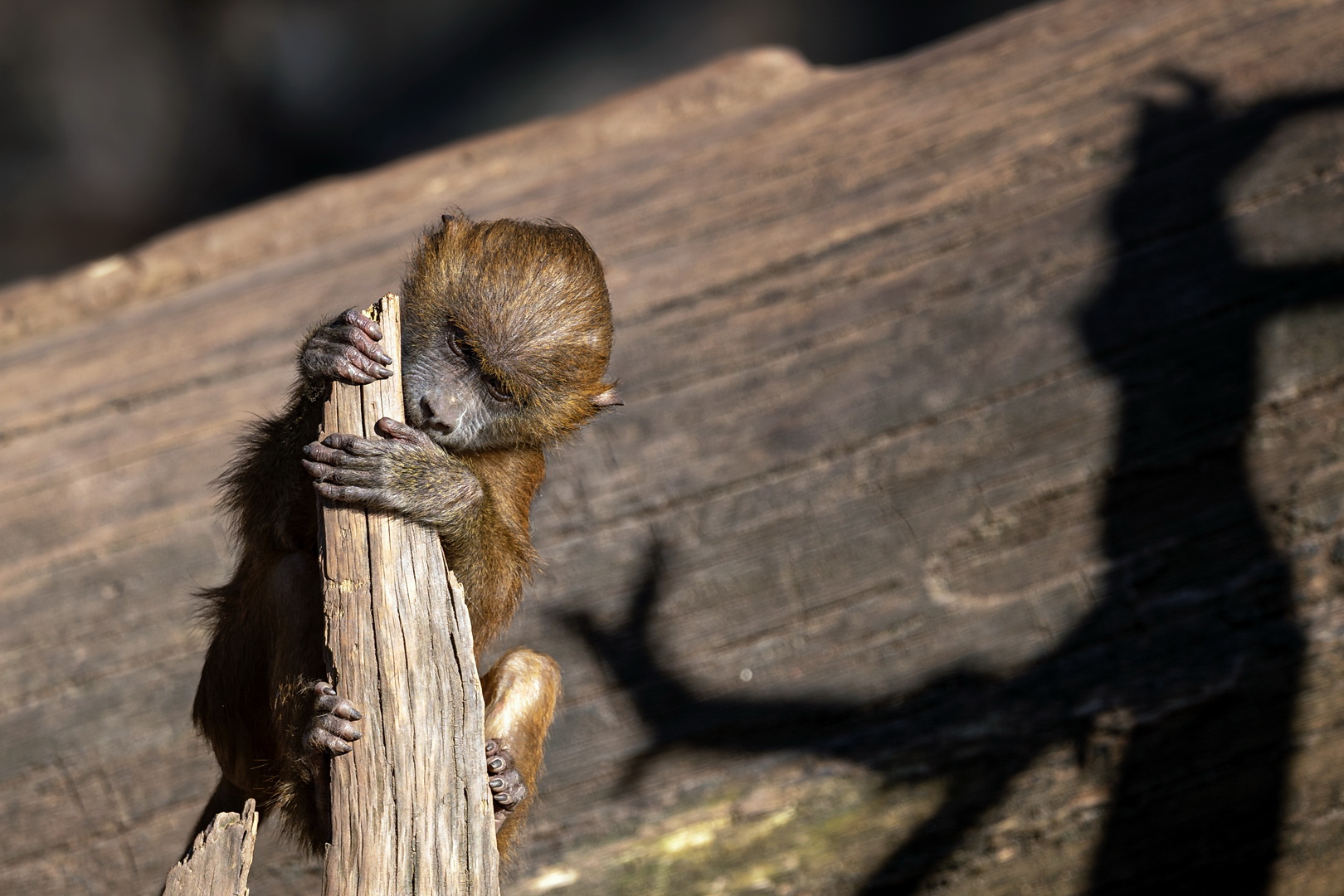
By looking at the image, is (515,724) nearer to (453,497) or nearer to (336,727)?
(453,497)

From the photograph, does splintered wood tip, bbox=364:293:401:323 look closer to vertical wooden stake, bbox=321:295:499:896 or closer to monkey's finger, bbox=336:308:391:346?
monkey's finger, bbox=336:308:391:346

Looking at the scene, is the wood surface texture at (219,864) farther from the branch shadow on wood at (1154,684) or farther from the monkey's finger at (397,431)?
the branch shadow on wood at (1154,684)

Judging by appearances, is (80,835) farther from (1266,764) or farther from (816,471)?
(1266,764)

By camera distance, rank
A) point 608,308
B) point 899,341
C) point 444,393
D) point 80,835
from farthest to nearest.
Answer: point 899,341 < point 80,835 < point 608,308 < point 444,393

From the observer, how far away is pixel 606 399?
140 inches

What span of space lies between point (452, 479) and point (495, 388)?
46 centimetres

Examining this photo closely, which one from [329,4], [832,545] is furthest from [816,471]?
[329,4]

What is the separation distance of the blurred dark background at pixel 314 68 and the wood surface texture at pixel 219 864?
35.9 feet

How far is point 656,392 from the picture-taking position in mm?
4492

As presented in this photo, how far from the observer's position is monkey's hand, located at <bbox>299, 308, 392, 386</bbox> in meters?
2.65

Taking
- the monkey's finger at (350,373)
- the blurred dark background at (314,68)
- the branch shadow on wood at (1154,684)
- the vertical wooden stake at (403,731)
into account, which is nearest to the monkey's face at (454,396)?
the monkey's finger at (350,373)

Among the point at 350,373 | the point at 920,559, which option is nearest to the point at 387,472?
the point at 350,373

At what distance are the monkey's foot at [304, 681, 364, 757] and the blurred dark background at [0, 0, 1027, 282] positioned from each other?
35.6ft

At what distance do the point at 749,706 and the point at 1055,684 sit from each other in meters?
1.22
